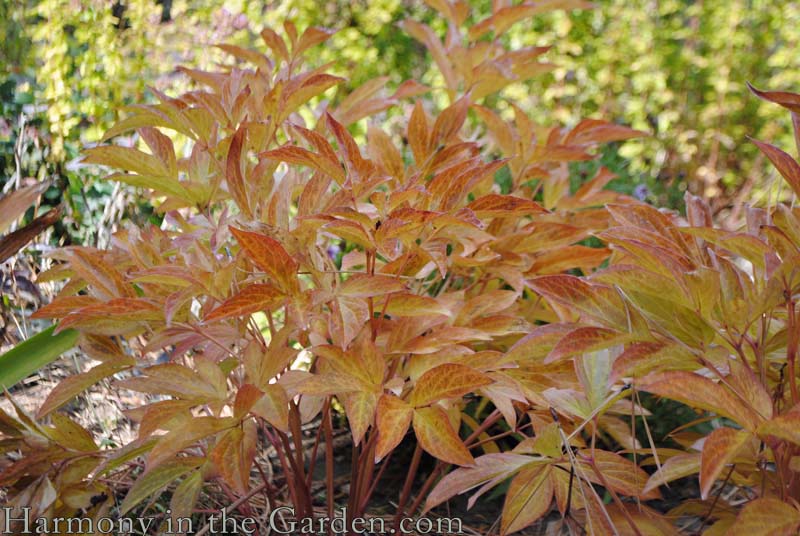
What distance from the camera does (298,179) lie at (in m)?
1.13

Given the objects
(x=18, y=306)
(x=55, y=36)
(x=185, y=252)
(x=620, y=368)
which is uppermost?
(x=55, y=36)

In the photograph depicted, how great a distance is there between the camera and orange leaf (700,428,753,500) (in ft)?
2.07

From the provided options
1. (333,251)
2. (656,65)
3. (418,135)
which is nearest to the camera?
(418,135)

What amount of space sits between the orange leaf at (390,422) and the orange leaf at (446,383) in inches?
0.9

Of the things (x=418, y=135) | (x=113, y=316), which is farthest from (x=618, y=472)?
(x=113, y=316)

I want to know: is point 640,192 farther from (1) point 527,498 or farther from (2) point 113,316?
(2) point 113,316

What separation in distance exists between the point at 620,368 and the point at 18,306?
4.58ft

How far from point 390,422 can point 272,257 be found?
9.2 inches

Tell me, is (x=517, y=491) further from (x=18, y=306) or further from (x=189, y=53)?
(x=189, y=53)

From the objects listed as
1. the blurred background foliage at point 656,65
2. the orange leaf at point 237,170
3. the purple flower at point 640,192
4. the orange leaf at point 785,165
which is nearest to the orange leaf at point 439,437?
the orange leaf at point 237,170

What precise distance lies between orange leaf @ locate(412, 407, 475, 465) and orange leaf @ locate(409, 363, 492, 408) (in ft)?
0.06

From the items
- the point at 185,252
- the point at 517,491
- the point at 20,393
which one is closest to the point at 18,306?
Result: the point at 20,393

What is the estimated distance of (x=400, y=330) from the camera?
3.21ft

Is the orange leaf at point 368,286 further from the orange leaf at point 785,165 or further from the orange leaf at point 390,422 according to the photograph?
the orange leaf at point 785,165
